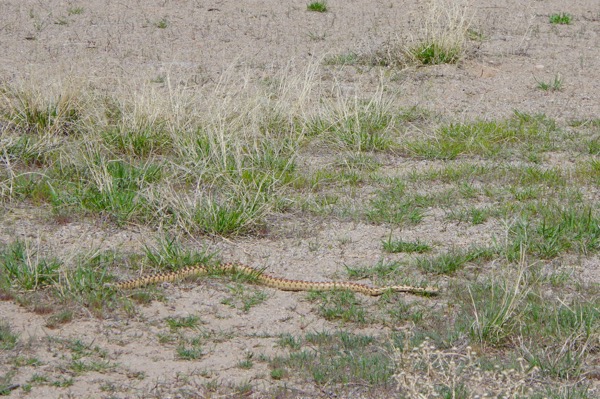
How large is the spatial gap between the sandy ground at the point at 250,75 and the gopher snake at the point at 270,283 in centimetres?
9

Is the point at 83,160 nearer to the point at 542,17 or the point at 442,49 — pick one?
the point at 442,49

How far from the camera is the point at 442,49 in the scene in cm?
1077

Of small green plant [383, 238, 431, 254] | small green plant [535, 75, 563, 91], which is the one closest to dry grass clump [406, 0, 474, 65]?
small green plant [535, 75, 563, 91]

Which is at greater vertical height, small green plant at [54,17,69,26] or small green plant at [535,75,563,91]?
small green plant at [54,17,69,26]

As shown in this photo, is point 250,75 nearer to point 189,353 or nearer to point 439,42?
point 439,42

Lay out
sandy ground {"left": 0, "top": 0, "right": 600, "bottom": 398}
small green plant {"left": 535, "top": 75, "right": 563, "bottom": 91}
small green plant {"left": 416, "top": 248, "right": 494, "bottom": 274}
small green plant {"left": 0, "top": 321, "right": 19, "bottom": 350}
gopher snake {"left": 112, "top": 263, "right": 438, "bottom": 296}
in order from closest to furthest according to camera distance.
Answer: small green plant {"left": 0, "top": 321, "right": 19, "bottom": 350}, sandy ground {"left": 0, "top": 0, "right": 600, "bottom": 398}, gopher snake {"left": 112, "top": 263, "right": 438, "bottom": 296}, small green plant {"left": 416, "top": 248, "right": 494, "bottom": 274}, small green plant {"left": 535, "top": 75, "right": 563, "bottom": 91}

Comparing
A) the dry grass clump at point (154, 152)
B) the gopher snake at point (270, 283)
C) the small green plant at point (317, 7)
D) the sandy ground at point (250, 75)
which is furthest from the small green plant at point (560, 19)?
the gopher snake at point (270, 283)

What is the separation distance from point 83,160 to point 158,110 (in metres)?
0.96

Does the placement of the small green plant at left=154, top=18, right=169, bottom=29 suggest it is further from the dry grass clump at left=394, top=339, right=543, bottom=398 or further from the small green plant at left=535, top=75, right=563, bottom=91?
the dry grass clump at left=394, top=339, right=543, bottom=398

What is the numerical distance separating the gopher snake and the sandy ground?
0.09 meters

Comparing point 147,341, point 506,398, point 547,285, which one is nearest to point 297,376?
point 147,341

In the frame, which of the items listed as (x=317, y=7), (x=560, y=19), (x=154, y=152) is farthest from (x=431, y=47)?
(x=154, y=152)

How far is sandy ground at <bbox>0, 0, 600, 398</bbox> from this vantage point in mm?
5086

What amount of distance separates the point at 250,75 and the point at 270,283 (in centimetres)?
463
